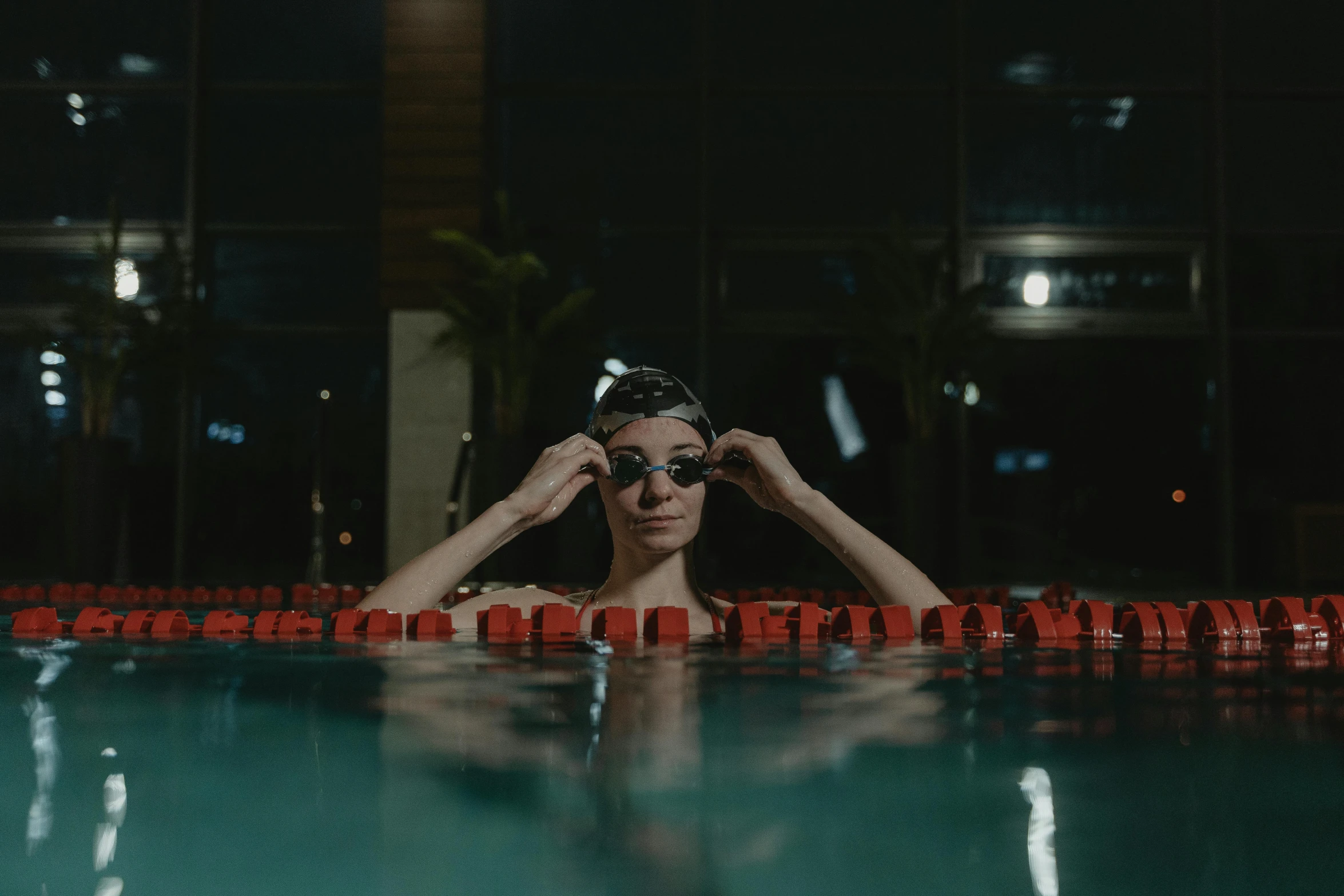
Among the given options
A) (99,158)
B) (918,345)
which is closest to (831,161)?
(918,345)

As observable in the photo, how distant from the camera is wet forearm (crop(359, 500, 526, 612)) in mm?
3316

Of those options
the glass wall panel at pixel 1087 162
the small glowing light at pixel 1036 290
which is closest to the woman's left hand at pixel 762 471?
the small glowing light at pixel 1036 290

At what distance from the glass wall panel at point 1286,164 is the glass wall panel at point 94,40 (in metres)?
10.8

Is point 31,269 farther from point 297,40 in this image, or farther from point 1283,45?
point 1283,45

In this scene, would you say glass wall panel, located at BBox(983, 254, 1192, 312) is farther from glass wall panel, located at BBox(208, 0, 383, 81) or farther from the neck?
the neck

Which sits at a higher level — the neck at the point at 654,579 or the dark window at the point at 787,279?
the dark window at the point at 787,279

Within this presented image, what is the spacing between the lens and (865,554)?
3.40m

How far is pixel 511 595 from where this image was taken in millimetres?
4020

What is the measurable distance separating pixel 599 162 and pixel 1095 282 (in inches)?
203

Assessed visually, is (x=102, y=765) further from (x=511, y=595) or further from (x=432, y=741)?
(x=511, y=595)

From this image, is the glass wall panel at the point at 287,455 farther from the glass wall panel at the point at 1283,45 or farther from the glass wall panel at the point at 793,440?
the glass wall panel at the point at 1283,45

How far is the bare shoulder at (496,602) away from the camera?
395 centimetres

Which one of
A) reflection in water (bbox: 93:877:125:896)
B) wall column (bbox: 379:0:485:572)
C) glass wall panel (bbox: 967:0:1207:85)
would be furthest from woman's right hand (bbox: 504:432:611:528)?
glass wall panel (bbox: 967:0:1207:85)

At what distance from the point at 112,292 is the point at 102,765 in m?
9.42
